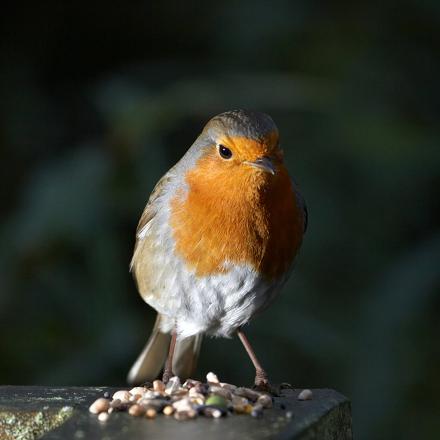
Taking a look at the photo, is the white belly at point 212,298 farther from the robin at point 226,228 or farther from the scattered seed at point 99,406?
the scattered seed at point 99,406

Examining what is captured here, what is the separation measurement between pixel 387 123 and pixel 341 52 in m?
0.78

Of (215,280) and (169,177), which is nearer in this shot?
(215,280)

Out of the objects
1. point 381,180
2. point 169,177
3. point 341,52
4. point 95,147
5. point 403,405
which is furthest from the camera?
point 341,52

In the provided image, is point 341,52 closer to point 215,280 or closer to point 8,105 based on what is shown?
point 8,105

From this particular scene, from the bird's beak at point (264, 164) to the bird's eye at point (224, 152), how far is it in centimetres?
9

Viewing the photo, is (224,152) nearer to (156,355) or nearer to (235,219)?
(235,219)

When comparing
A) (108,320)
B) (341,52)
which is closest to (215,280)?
(108,320)

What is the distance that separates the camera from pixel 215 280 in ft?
12.8

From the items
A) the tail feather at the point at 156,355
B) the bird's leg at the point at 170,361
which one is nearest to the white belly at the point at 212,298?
the bird's leg at the point at 170,361

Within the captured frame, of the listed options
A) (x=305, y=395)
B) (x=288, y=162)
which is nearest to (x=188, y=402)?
(x=305, y=395)

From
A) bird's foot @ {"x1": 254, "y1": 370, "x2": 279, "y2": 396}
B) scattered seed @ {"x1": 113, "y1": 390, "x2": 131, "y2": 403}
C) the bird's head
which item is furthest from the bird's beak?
scattered seed @ {"x1": 113, "y1": 390, "x2": 131, "y2": 403}

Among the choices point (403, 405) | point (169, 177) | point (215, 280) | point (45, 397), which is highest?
point (169, 177)

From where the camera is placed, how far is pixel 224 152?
3842mm

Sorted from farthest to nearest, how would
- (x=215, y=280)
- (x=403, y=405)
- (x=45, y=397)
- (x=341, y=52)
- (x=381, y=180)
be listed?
(x=341, y=52) → (x=381, y=180) → (x=403, y=405) → (x=215, y=280) → (x=45, y=397)
